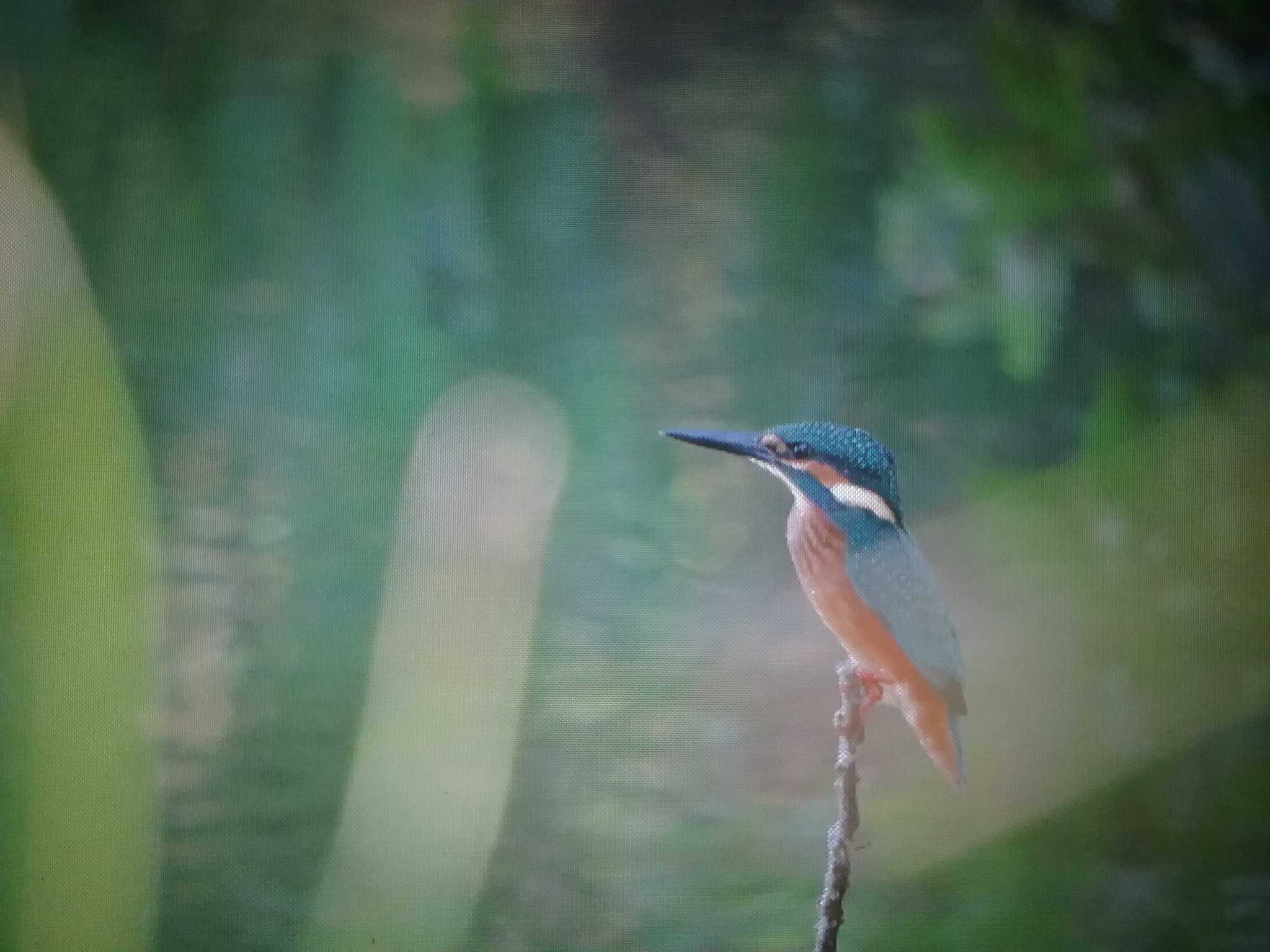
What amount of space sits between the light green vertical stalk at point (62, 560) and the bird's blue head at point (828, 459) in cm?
88

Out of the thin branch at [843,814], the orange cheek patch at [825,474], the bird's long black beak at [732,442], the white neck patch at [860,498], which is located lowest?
the thin branch at [843,814]

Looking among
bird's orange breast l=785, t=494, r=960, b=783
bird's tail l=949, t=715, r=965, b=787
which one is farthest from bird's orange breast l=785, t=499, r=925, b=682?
bird's tail l=949, t=715, r=965, b=787

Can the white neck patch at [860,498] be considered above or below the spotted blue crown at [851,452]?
below

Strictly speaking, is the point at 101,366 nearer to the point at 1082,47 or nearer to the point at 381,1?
the point at 381,1

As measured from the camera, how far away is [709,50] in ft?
6.01

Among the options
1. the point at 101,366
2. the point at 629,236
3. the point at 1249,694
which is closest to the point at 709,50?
the point at 629,236

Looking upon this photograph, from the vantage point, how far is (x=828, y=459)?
180 centimetres

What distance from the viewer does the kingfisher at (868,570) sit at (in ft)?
5.81

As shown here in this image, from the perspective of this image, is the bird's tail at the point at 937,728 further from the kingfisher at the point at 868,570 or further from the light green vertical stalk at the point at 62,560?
the light green vertical stalk at the point at 62,560

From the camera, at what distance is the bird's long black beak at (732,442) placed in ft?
5.97

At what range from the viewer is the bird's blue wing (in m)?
1.77

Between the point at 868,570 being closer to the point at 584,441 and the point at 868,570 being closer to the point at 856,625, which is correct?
the point at 856,625

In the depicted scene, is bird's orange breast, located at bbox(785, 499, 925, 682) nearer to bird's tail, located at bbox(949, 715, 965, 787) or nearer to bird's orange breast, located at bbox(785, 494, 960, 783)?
bird's orange breast, located at bbox(785, 494, 960, 783)

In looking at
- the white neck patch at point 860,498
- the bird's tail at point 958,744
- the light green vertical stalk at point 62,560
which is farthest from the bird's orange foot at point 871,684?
the light green vertical stalk at point 62,560
